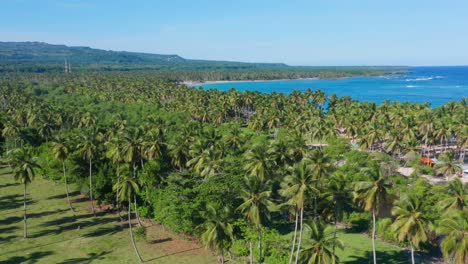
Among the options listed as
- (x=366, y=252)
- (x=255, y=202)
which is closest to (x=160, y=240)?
(x=255, y=202)

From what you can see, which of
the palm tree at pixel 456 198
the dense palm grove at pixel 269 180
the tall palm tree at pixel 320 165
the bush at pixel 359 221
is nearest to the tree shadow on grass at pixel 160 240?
the dense palm grove at pixel 269 180

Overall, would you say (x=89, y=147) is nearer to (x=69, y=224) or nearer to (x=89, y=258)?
(x=69, y=224)

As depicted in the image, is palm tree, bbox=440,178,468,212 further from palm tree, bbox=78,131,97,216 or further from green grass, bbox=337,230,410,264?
palm tree, bbox=78,131,97,216

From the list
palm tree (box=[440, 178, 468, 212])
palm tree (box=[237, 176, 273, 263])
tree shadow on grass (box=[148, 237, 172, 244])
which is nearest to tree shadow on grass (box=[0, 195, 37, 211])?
tree shadow on grass (box=[148, 237, 172, 244])

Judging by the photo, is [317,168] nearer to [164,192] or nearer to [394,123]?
[164,192]

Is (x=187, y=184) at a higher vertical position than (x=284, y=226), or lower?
higher

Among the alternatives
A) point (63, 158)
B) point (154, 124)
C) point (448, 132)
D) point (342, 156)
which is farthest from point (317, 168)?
point (448, 132)
